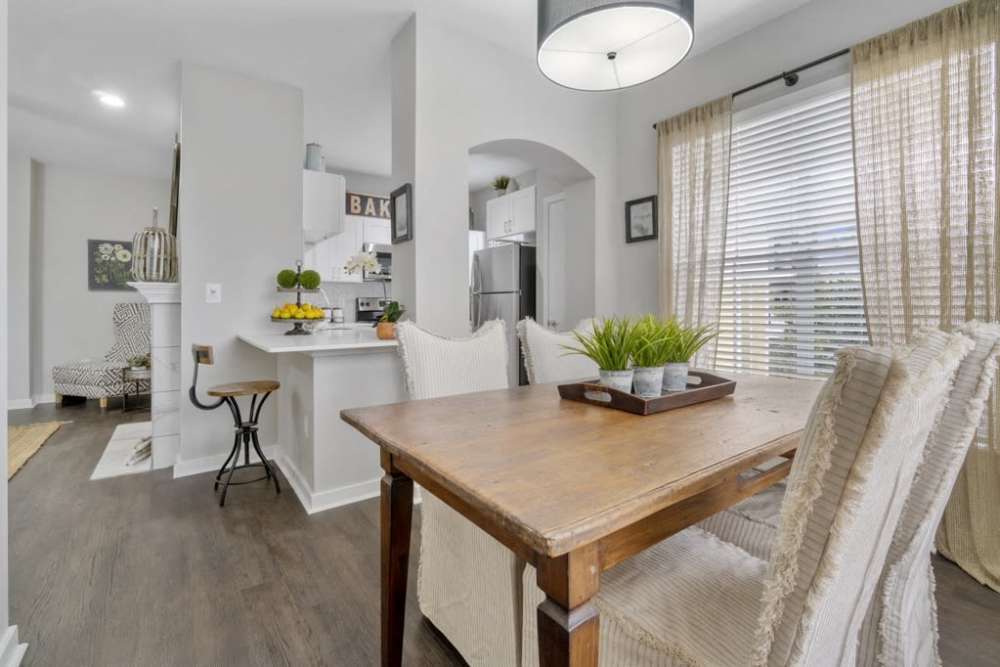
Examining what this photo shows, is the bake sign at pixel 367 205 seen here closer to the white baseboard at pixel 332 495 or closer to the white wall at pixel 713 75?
the white wall at pixel 713 75

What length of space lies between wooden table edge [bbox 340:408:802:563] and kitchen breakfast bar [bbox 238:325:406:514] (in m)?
1.51

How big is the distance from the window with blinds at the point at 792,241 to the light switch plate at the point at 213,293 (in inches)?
126

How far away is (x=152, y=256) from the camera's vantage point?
317 centimetres

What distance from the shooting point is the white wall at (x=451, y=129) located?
2.62 meters

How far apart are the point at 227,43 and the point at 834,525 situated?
3.59 metres

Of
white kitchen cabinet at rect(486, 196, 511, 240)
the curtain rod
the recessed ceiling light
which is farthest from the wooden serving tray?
the recessed ceiling light

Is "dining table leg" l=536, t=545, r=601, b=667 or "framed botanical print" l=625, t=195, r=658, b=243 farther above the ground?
"framed botanical print" l=625, t=195, r=658, b=243

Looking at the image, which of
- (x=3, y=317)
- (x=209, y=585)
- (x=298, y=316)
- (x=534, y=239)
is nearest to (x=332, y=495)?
(x=209, y=585)

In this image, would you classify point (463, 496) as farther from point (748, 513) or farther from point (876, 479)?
point (748, 513)

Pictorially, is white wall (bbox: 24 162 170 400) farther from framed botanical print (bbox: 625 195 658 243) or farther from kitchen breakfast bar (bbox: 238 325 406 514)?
framed botanical print (bbox: 625 195 658 243)

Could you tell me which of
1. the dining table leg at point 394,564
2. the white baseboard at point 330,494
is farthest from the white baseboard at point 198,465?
the dining table leg at point 394,564

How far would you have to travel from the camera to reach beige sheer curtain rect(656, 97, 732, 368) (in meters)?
2.78

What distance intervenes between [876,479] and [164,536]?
267 cm

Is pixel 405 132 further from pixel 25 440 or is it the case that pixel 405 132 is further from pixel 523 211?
pixel 25 440
